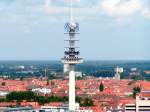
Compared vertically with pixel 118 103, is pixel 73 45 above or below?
above

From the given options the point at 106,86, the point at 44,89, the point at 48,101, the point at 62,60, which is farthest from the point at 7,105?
the point at 106,86

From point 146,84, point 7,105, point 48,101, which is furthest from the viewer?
point 146,84

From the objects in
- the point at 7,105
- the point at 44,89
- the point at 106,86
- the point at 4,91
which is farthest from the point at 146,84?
the point at 7,105

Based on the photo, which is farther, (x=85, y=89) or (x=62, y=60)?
(x=85, y=89)

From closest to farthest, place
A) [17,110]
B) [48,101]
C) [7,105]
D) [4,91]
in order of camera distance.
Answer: [17,110] < [7,105] < [48,101] < [4,91]

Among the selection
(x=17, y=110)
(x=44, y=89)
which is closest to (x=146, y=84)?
(x=44, y=89)

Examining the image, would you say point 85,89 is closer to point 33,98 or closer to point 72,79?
point 33,98

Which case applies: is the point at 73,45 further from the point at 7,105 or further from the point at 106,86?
the point at 106,86

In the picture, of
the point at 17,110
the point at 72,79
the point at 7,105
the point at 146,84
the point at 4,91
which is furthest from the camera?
the point at 146,84

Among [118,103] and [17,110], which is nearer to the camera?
[17,110]
